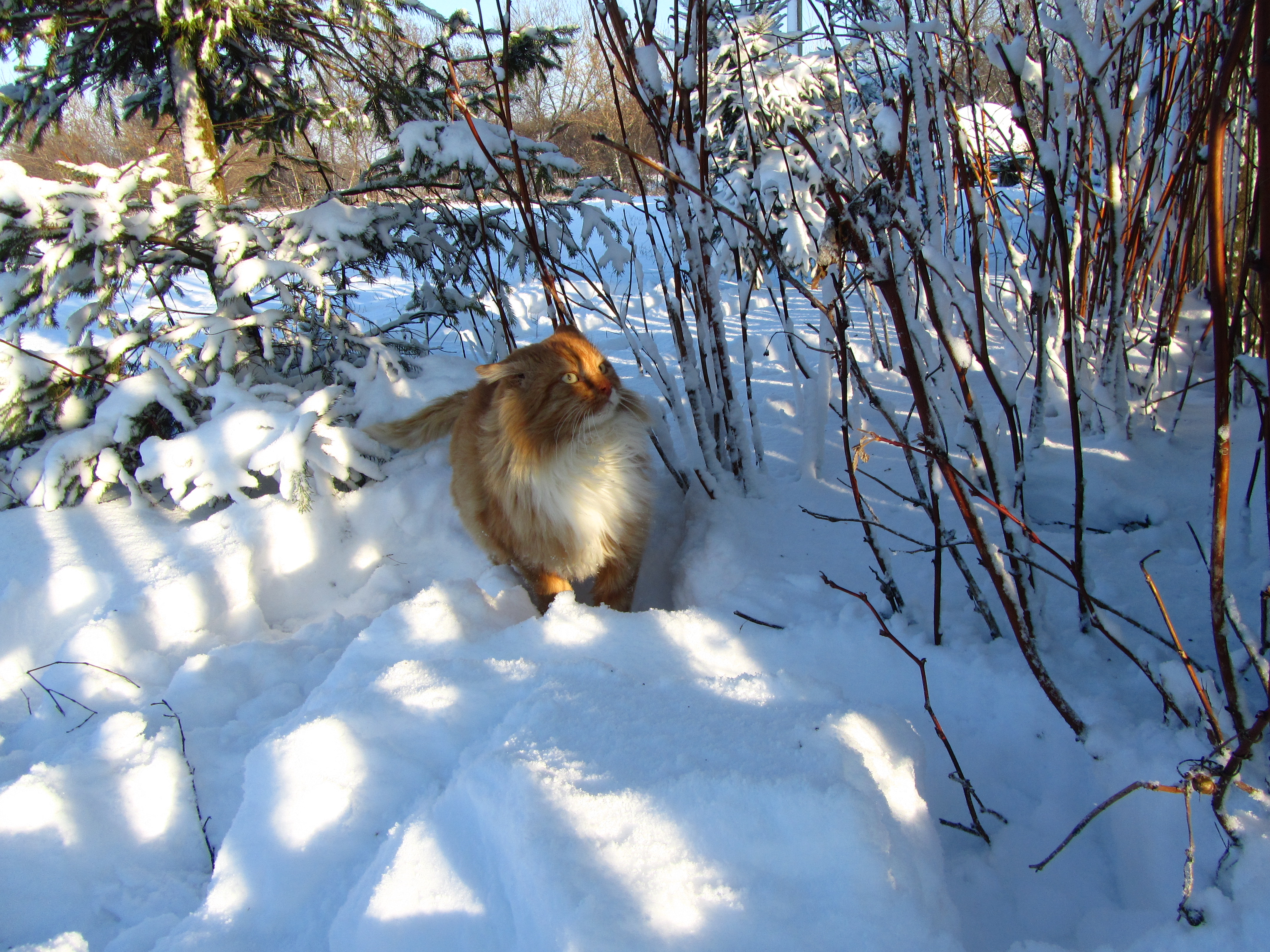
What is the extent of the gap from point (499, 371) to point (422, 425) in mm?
910

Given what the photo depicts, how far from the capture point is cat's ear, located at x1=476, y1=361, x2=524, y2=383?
2.18 meters

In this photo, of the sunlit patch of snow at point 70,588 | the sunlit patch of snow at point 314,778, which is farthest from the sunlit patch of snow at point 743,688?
the sunlit patch of snow at point 70,588

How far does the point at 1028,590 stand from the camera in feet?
5.16

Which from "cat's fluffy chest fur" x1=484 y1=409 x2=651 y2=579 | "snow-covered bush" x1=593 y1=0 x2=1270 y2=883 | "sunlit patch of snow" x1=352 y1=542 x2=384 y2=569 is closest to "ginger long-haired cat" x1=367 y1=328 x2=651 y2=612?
"cat's fluffy chest fur" x1=484 y1=409 x2=651 y2=579

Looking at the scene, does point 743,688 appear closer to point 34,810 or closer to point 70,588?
point 34,810

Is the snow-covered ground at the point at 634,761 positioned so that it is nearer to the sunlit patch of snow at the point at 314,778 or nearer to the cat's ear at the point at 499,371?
the sunlit patch of snow at the point at 314,778

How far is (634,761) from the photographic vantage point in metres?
1.19

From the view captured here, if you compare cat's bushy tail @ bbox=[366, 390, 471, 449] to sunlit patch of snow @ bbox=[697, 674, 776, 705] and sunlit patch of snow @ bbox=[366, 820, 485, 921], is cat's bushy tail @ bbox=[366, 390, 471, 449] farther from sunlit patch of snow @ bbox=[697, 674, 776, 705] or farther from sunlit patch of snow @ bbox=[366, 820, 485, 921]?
sunlit patch of snow @ bbox=[366, 820, 485, 921]

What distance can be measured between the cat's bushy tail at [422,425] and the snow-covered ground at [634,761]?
2.98 feet

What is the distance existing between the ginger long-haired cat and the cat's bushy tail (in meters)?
0.39

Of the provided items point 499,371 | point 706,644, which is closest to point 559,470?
point 499,371

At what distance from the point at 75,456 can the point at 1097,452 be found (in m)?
4.13

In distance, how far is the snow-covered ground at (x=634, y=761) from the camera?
974 millimetres

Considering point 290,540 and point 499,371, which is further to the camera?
point 290,540
